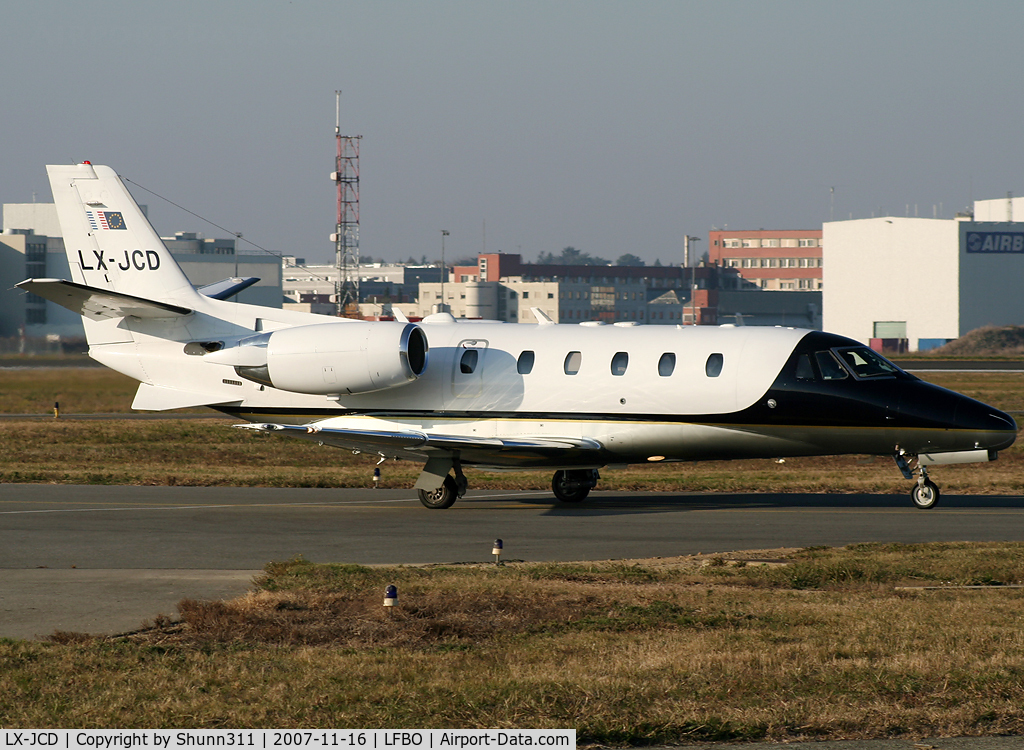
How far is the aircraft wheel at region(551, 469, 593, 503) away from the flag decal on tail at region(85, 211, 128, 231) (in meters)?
10.5


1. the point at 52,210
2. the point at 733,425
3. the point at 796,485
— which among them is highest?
the point at 52,210

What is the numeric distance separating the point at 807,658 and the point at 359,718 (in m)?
3.84

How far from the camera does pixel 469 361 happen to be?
2197 centimetres

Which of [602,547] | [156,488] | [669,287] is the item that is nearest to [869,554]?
[602,547]

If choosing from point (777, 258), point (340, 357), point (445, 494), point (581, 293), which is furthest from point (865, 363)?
point (777, 258)

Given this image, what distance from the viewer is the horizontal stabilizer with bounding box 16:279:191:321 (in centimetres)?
2123

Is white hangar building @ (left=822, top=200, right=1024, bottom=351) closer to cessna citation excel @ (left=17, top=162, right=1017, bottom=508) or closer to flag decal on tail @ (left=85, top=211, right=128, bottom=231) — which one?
cessna citation excel @ (left=17, top=162, right=1017, bottom=508)

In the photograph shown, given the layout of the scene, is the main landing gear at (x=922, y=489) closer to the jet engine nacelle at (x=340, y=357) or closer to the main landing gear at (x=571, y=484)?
the main landing gear at (x=571, y=484)

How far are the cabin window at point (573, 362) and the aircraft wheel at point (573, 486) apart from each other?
2.26 meters

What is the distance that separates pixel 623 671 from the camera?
8914 millimetres

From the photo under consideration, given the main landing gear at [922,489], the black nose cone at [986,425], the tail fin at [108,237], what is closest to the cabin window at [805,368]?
the main landing gear at [922,489]

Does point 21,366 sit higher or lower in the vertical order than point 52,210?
lower

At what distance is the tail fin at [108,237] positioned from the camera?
942 inches

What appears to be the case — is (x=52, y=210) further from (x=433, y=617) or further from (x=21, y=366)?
(x=433, y=617)
